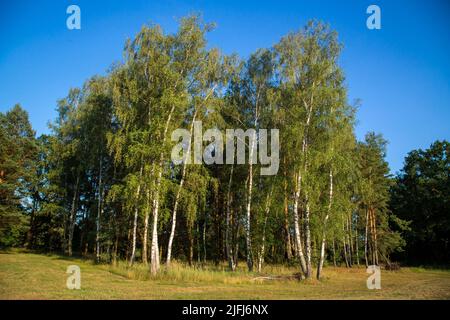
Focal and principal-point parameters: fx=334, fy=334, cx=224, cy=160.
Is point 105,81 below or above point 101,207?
above

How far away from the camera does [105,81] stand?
28609mm

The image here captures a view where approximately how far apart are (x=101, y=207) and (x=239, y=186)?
38.5ft

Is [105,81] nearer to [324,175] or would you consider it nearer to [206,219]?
[206,219]

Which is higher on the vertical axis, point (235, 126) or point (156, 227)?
point (235, 126)

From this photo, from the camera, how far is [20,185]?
32031 millimetres

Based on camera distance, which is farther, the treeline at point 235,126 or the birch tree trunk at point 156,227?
the treeline at point 235,126

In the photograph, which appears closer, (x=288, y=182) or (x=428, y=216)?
(x=288, y=182)

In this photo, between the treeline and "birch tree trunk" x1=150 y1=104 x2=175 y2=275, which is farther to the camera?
the treeline

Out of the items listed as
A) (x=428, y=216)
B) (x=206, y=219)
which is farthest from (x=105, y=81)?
(x=428, y=216)

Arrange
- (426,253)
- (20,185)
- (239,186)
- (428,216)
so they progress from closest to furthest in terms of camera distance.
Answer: (239,186), (20,185), (428,216), (426,253)

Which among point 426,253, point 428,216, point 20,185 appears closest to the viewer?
point 20,185

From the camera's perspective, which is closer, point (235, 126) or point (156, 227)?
point (156, 227)
